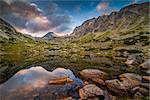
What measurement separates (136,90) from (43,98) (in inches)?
341

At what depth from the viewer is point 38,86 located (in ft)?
70.2

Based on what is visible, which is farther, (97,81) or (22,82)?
(22,82)

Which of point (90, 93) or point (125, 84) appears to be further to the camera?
point (125, 84)

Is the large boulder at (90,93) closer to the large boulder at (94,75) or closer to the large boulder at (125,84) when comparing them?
the large boulder at (125,84)

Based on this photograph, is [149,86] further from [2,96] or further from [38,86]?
[2,96]

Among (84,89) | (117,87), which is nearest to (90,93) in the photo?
(84,89)

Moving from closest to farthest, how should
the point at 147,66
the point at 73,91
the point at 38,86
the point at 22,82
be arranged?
the point at 73,91 < the point at 38,86 < the point at 22,82 < the point at 147,66

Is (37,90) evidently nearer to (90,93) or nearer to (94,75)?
(90,93)

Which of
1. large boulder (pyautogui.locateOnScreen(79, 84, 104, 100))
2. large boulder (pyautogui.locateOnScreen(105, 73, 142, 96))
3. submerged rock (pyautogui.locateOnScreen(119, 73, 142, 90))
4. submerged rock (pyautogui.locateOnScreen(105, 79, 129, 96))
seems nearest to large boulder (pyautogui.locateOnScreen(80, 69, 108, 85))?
submerged rock (pyautogui.locateOnScreen(105, 79, 129, 96))

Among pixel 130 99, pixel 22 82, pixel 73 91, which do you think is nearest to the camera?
pixel 130 99

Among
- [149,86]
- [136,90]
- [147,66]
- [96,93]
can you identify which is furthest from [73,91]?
[147,66]

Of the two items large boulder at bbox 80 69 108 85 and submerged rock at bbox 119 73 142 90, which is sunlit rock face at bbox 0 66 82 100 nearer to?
large boulder at bbox 80 69 108 85

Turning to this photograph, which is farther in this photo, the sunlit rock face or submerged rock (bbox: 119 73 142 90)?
submerged rock (bbox: 119 73 142 90)

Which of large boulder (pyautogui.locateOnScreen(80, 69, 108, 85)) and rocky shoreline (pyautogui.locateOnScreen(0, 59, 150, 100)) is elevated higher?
large boulder (pyautogui.locateOnScreen(80, 69, 108, 85))
